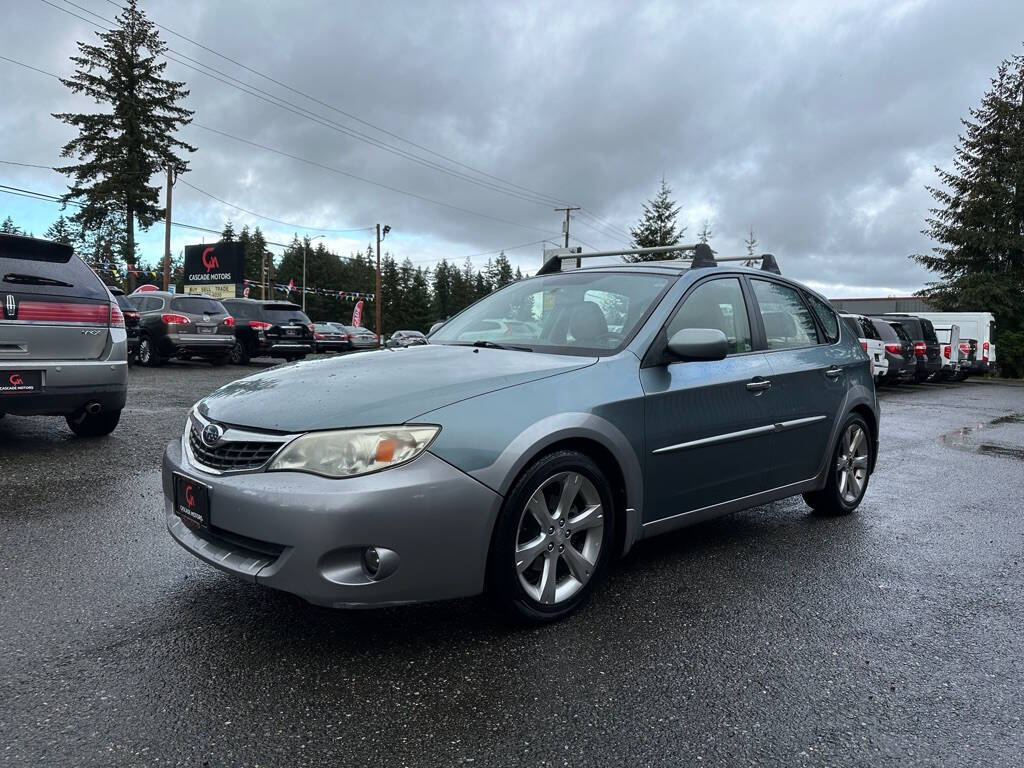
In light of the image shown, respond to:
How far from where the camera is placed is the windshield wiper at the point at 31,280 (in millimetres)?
5504

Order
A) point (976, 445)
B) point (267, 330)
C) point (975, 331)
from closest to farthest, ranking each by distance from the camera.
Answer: point (976, 445), point (267, 330), point (975, 331)

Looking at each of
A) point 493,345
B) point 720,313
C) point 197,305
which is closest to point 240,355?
point 197,305

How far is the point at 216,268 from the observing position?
1505 inches

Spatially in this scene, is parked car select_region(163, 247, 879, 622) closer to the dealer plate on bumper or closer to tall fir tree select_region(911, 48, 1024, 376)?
the dealer plate on bumper

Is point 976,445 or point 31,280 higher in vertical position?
point 31,280

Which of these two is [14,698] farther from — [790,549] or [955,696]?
[790,549]

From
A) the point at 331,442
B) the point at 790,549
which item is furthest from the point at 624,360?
the point at 790,549

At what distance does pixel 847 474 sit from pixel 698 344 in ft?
7.26

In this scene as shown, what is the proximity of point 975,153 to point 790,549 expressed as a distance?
125ft

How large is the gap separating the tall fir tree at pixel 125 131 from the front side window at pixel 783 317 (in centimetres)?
4815

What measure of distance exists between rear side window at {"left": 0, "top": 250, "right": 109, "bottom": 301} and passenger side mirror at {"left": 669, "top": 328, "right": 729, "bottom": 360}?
16.1ft

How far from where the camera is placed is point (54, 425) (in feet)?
24.2

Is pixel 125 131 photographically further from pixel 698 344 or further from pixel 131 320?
pixel 698 344

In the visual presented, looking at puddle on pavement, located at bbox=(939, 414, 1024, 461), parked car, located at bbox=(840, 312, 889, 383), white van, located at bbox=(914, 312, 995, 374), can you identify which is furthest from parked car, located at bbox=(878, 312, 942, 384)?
puddle on pavement, located at bbox=(939, 414, 1024, 461)
